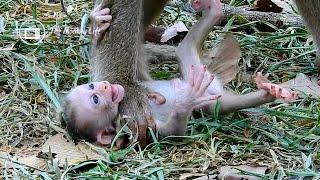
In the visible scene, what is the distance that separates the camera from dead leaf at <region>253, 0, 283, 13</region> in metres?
6.24

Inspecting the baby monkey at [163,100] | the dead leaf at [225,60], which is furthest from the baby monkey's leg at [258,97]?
the dead leaf at [225,60]

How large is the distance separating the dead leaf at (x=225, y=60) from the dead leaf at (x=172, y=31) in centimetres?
64

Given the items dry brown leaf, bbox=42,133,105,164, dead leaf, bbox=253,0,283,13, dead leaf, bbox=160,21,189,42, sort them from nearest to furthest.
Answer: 1. dry brown leaf, bbox=42,133,105,164
2. dead leaf, bbox=160,21,189,42
3. dead leaf, bbox=253,0,283,13

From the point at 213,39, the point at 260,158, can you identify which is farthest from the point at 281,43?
the point at 260,158

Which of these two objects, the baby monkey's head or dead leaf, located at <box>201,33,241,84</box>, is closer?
the baby monkey's head

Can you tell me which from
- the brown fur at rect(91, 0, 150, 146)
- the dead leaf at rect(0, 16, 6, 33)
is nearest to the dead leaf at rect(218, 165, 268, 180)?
the brown fur at rect(91, 0, 150, 146)

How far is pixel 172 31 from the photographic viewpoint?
5.80m

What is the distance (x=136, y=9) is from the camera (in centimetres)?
468

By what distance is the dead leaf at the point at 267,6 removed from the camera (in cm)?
624

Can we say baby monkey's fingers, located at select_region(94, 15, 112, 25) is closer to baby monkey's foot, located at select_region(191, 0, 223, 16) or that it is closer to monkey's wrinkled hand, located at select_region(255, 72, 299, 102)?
baby monkey's foot, located at select_region(191, 0, 223, 16)

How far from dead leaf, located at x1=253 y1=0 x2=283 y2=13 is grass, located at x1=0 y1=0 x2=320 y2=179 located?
32 cm

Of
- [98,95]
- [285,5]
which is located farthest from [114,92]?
[285,5]

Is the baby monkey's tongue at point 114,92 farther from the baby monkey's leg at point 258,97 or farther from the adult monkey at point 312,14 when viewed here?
the adult monkey at point 312,14

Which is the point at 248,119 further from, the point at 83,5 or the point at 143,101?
the point at 83,5
